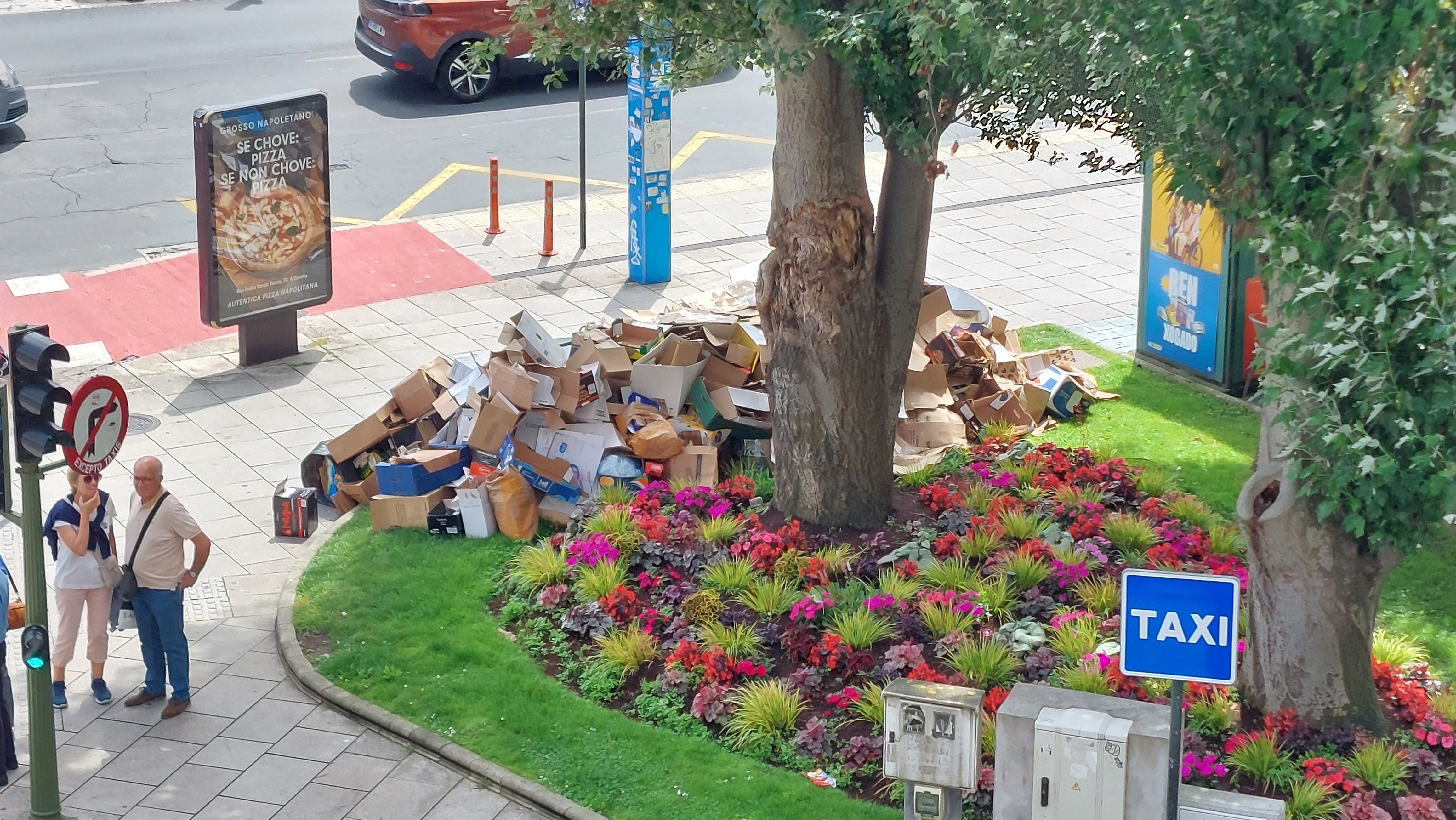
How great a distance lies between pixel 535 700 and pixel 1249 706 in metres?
3.73

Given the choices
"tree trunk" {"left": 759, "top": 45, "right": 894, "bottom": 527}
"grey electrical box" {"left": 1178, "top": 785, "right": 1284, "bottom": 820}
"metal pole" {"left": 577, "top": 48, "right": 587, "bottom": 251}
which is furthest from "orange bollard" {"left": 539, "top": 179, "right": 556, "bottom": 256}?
"grey electrical box" {"left": 1178, "top": 785, "right": 1284, "bottom": 820}

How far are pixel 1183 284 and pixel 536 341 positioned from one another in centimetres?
557

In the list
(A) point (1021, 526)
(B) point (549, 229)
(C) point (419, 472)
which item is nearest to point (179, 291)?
(B) point (549, 229)

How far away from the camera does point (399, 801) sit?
7.86 m

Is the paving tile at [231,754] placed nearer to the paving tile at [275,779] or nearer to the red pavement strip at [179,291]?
the paving tile at [275,779]

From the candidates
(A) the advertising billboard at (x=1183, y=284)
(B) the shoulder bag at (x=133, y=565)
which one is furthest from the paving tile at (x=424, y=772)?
(A) the advertising billboard at (x=1183, y=284)

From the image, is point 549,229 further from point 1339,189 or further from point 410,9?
point 1339,189

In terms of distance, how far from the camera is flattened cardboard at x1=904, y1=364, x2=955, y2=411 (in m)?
12.1

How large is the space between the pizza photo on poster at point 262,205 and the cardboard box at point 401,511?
3558 millimetres

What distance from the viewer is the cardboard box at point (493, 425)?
10828 millimetres

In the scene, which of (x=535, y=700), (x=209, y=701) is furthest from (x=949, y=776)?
(x=209, y=701)

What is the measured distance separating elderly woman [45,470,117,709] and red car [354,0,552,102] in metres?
13.1

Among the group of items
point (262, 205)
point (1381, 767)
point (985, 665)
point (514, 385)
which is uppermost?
point (262, 205)

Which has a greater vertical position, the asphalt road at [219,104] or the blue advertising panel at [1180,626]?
the asphalt road at [219,104]
